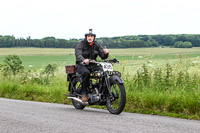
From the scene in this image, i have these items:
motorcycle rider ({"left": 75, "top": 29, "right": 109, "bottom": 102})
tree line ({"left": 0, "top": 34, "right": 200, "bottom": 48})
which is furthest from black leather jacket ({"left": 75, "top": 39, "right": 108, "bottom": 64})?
tree line ({"left": 0, "top": 34, "right": 200, "bottom": 48})

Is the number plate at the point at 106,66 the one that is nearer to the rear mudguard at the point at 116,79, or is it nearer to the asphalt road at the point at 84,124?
the rear mudguard at the point at 116,79

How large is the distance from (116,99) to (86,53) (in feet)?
4.98

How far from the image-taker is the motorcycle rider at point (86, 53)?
8.81m

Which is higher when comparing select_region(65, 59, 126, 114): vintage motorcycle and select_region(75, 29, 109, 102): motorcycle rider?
select_region(75, 29, 109, 102): motorcycle rider

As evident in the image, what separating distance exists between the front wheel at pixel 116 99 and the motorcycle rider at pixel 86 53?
80 centimetres

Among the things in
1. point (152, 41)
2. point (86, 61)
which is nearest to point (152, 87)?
point (86, 61)

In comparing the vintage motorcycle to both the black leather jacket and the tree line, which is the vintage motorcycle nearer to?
the black leather jacket

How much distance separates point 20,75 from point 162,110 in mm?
10307

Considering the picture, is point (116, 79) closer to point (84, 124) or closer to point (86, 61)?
point (86, 61)

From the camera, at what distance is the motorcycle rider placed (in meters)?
8.81

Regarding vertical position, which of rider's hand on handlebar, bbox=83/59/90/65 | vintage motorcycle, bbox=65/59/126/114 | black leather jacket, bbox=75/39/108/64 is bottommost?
vintage motorcycle, bbox=65/59/126/114

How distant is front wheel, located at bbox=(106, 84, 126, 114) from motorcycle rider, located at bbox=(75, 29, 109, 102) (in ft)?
2.64

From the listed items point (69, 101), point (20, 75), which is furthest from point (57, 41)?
point (69, 101)

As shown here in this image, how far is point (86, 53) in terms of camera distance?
898cm
